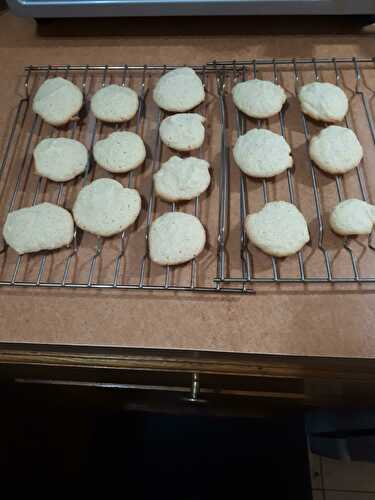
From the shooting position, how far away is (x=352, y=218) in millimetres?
939

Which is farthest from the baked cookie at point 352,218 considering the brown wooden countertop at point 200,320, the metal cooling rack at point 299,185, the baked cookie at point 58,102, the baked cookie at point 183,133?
the baked cookie at point 58,102

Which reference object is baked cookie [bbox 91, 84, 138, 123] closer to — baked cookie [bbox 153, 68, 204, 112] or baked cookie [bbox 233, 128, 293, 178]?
baked cookie [bbox 153, 68, 204, 112]

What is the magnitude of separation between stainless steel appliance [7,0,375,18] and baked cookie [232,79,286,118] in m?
0.22

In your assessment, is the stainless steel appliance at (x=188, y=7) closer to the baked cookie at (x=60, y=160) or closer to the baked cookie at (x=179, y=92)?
the baked cookie at (x=179, y=92)

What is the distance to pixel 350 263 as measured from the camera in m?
0.94

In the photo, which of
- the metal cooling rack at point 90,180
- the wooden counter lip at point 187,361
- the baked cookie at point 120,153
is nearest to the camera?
the wooden counter lip at point 187,361

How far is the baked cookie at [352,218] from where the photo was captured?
93 centimetres

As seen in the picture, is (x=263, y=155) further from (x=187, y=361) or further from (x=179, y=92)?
(x=187, y=361)

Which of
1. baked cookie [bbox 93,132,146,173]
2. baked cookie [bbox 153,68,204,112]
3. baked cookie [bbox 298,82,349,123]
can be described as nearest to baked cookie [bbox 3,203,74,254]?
baked cookie [bbox 93,132,146,173]

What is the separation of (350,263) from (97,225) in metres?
0.60

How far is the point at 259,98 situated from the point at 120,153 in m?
0.41

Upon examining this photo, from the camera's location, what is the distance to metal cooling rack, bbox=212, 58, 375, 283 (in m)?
0.94

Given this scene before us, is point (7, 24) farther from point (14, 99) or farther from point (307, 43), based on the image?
point (307, 43)

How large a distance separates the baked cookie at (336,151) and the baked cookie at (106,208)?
473 millimetres
